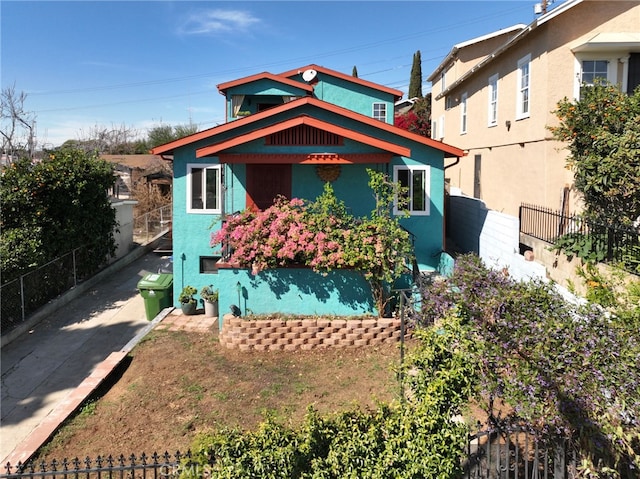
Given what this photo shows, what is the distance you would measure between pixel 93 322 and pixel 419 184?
9851mm

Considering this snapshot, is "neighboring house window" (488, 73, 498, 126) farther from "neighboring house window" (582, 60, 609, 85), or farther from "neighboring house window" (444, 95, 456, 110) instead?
"neighboring house window" (444, 95, 456, 110)

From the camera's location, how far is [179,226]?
13.2 m

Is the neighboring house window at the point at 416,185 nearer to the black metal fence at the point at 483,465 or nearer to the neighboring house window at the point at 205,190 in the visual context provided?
the neighboring house window at the point at 205,190

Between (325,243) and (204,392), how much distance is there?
387cm

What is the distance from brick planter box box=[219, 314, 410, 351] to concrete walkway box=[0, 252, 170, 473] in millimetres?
2549

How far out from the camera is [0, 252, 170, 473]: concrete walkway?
7.38m

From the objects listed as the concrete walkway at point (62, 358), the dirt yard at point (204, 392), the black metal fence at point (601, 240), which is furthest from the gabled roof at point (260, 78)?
the dirt yard at point (204, 392)

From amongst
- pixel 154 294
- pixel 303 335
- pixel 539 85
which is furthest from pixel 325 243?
pixel 539 85

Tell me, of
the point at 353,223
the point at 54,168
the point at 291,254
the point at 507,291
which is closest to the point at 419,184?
the point at 353,223

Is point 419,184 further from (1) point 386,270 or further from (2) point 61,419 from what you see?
(2) point 61,419

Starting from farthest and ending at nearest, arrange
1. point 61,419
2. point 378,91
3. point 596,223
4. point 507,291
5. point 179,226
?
point 378,91 < point 179,226 < point 596,223 < point 61,419 < point 507,291

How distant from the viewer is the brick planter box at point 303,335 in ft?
31.9

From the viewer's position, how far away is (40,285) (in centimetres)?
1285

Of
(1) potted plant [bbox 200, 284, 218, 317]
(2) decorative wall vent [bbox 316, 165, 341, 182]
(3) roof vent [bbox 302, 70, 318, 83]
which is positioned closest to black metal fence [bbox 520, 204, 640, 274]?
(2) decorative wall vent [bbox 316, 165, 341, 182]
